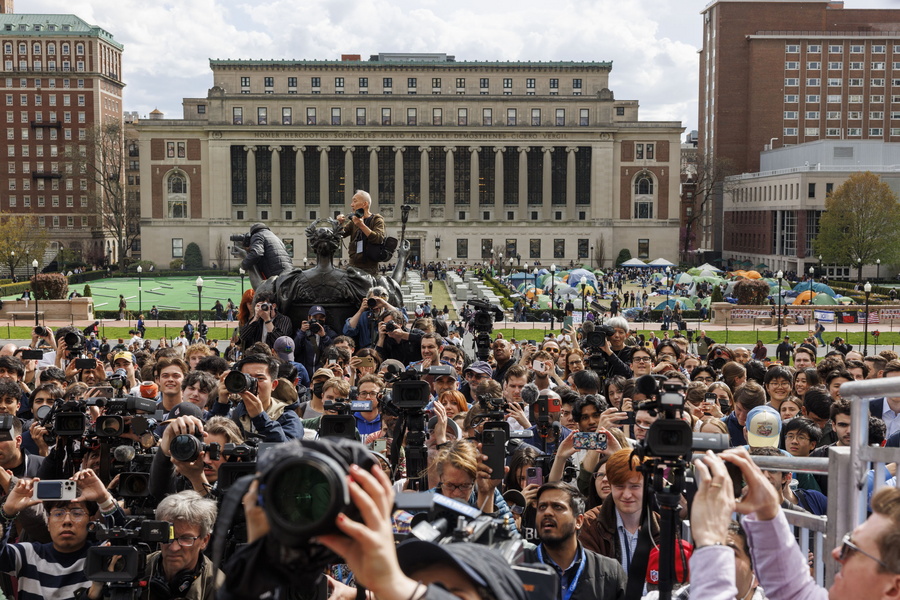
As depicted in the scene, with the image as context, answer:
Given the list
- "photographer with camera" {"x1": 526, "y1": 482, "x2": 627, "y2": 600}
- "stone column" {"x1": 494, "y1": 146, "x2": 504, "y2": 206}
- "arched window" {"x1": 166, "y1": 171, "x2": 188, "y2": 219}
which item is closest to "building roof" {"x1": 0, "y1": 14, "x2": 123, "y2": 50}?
"arched window" {"x1": 166, "y1": 171, "x2": 188, "y2": 219}

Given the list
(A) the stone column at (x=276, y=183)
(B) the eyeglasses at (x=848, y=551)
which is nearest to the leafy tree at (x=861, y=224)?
(A) the stone column at (x=276, y=183)

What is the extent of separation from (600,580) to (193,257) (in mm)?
112049

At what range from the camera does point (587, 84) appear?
122 meters

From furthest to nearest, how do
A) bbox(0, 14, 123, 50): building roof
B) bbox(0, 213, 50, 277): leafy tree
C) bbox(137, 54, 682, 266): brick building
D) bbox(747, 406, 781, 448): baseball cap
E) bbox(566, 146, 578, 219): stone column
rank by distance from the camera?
1. bbox(0, 14, 123, 50): building roof
2. bbox(566, 146, 578, 219): stone column
3. bbox(137, 54, 682, 266): brick building
4. bbox(0, 213, 50, 277): leafy tree
5. bbox(747, 406, 781, 448): baseball cap

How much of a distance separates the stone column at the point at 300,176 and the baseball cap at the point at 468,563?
117753 mm

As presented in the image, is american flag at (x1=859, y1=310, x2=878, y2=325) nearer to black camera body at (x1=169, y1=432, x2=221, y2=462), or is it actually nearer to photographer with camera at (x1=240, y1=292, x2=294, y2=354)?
photographer with camera at (x1=240, y1=292, x2=294, y2=354)

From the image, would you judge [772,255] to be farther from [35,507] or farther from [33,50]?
[35,507]

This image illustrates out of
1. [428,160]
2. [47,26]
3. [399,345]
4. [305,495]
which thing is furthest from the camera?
[47,26]

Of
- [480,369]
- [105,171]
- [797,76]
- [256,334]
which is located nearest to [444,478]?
[480,369]

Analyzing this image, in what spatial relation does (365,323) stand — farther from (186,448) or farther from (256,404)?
(186,448)

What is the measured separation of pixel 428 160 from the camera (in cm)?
12025

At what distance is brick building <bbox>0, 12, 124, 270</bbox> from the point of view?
127688mm

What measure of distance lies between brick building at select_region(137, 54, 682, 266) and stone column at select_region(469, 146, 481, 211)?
176 millimetres

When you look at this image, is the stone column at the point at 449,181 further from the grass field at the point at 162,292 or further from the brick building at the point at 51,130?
the brick building at the point at 51,130
